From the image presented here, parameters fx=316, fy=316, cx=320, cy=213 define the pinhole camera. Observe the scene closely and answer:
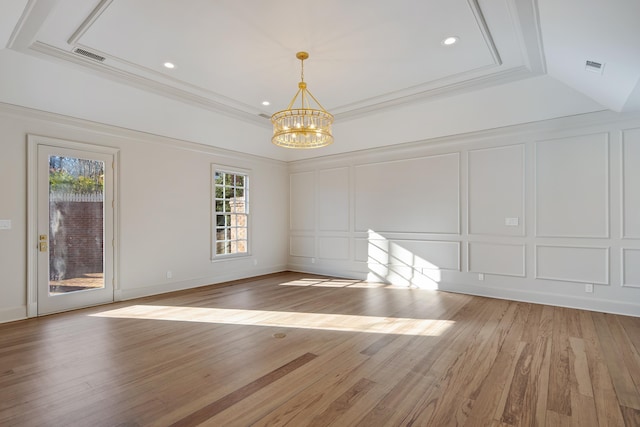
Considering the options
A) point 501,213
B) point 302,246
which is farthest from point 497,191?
point 302,246

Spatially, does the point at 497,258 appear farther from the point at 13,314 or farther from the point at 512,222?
the point at 13,314

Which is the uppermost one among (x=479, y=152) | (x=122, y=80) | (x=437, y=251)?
(x=122, y=80)

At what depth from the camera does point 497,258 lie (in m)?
5.13

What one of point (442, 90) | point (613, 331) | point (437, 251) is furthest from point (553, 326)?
point (442, 90)

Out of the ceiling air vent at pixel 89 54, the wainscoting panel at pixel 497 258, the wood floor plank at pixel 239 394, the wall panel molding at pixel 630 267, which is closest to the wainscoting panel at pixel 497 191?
the wainscoting panel at pixel 497 258

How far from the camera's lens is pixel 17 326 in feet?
12.2

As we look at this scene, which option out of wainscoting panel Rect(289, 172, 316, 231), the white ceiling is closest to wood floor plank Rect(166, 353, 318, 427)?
the white ceiling

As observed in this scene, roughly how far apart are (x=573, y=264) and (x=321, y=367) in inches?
161

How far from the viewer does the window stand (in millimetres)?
6422

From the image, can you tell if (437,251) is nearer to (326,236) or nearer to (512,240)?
(512,240)

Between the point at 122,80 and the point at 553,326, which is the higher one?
the point at 122,80

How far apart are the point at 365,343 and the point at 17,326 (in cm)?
407

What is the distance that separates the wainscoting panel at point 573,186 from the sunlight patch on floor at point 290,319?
2367 millimetres

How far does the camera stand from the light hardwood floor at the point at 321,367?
6.80 feet
